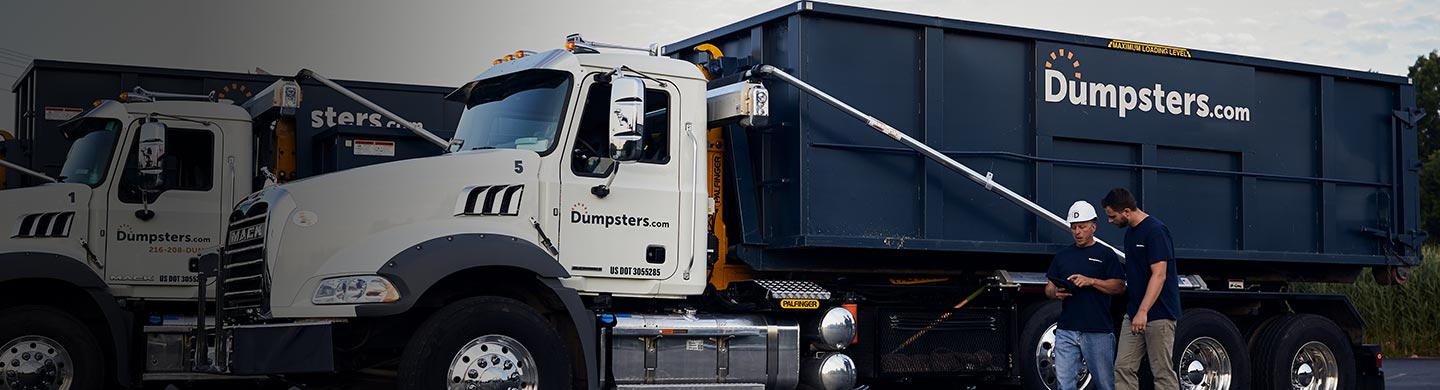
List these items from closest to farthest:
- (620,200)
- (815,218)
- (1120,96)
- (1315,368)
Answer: (620,200)
(815,218)
(1120,96)
(1315,368)

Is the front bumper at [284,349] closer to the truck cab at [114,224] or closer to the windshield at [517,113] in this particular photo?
the windshield at [517,113]

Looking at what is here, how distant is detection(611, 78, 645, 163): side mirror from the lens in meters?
9.33

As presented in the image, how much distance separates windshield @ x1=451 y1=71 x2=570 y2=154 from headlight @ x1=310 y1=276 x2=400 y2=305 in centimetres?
142

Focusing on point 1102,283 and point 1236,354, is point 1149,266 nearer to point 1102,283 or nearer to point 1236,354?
point 1102,283

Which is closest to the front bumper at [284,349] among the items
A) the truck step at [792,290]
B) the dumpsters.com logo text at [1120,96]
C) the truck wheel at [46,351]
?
the truck wheel at [46,351]

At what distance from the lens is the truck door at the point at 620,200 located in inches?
392

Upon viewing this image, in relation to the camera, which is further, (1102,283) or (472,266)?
(1102,283)

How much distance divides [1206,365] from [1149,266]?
9.21ft

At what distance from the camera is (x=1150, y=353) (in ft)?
33.6

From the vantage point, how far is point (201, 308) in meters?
10.1

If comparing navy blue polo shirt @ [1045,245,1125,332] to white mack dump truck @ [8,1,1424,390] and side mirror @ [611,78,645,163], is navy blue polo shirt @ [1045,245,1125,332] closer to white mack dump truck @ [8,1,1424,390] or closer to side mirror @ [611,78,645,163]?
white mack dump truck @ [8,1,1424,390]

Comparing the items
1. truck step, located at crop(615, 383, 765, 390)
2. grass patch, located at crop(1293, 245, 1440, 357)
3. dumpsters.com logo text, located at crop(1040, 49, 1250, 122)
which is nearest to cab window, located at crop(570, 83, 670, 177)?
truck step, located at crop(615, 383, 765, 390)

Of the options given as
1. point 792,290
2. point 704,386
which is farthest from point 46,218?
point 792,290

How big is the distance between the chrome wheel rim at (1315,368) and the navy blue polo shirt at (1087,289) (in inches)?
134
